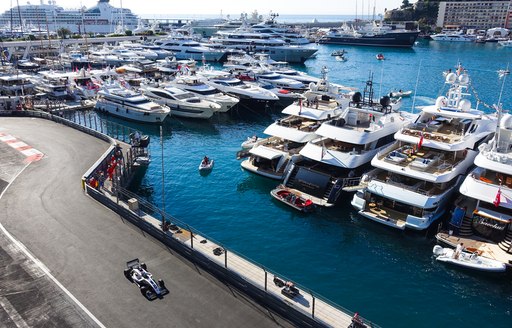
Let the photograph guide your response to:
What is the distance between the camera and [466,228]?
33.3 metres

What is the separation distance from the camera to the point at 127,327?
1842 cm

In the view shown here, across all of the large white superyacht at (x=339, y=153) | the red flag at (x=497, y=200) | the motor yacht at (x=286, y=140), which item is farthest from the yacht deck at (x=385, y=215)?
the motor yacht at (x=286, y=140)

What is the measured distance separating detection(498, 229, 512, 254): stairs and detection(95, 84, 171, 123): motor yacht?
163ft

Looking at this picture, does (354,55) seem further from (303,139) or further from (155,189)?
(155,189)

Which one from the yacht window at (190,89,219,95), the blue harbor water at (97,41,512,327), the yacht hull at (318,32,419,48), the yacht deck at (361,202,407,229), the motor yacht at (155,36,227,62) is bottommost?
the blue harbor water at (97,41,512,327)

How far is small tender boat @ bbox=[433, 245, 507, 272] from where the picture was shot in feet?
94.1

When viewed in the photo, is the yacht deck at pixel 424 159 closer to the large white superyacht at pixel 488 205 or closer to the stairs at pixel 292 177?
the large white superyacht at pixel 488 205

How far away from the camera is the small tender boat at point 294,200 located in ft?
125

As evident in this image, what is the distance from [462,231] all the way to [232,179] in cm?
2340

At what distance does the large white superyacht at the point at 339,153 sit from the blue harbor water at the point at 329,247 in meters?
2.40

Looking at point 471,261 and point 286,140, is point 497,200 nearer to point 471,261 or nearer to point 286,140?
point 471,261

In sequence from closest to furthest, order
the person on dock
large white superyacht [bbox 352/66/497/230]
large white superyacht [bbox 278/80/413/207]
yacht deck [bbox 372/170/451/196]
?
the person on dock < large white superyacht [bbox 352/66/497/230] < yacht deck [bbox 372/170/451/196] < large white superyacht [bbox 278/80/413/207]

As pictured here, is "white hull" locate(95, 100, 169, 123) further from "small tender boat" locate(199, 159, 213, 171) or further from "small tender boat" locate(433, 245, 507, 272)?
"small tender boat" locate(433, 245, 507, 272)

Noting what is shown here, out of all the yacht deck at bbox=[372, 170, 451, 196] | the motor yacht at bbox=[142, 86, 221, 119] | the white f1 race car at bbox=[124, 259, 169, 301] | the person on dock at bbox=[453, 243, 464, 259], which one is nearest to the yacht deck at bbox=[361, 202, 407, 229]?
the yacht deck at bbox=[372, 170, 451, 196]
